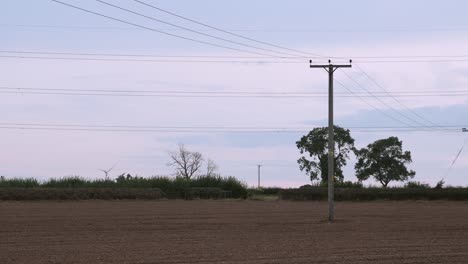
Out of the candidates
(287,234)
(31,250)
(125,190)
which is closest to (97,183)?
(125,190)

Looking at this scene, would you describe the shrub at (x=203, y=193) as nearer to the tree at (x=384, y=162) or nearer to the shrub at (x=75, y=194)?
the shrub at (x=75, y=194)

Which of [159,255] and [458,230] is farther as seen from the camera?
[458,230]

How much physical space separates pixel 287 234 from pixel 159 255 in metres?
8.66

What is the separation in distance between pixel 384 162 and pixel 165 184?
43895mm

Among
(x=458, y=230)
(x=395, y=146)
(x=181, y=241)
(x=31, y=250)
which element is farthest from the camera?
(x=395, y=146)

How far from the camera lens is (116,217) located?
3684 cm

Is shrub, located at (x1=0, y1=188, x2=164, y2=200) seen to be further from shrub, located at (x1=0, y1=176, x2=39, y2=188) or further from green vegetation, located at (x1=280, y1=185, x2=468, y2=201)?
green vegetation, located at (x1=280, y1=185, x2=468, y2=201)

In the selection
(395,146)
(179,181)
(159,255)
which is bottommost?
(159,255)

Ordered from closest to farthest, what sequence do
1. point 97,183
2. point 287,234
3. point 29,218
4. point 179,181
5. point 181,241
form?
1. point 181,241
2. point 287,234
3. point 29,218
4. point 97,183
5. point 179,181

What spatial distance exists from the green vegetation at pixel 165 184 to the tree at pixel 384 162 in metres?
32.4

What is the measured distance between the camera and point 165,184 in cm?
7894

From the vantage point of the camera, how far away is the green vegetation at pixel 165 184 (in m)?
71.4

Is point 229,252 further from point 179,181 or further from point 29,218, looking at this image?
point 179,181

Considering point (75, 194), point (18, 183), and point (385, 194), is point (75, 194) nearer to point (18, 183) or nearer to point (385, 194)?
point (18, 183)
